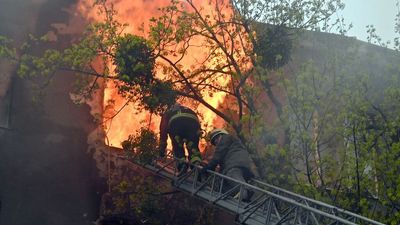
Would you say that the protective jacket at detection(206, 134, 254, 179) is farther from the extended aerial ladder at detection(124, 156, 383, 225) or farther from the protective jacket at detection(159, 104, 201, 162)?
the protective jacket at detection(159, 104, 201, 162)

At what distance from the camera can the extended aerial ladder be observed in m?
6.20

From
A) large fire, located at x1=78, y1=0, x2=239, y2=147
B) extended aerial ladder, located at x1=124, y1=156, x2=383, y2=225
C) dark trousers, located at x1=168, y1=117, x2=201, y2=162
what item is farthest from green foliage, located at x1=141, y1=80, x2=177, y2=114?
large fire, located at x1=78, y1=0, x2=239, y2=147

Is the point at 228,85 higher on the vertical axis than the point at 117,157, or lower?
higher

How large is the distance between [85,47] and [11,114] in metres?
3.01

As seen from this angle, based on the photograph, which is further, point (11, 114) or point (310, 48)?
point (310, 48)

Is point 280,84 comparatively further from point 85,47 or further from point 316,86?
point 85,47

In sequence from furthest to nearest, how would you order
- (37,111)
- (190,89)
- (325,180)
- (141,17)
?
(141,17) → (37,111) → (190,89) → (325,180)

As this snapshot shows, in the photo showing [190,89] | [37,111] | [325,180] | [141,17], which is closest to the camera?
[325,180]

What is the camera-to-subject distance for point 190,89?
34.8 ft

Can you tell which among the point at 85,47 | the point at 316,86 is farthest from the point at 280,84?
the point at 85,47

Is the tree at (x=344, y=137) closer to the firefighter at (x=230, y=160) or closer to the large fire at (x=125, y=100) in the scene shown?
the firefighter at (x=230, y=160)

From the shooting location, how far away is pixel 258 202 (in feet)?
23.0

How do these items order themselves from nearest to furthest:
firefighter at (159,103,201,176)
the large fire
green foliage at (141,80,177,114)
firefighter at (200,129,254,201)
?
firefighter at (200,129,254,201), green foliage at (141,80,177,114), firefighter at (159,103,201,176), the large fire

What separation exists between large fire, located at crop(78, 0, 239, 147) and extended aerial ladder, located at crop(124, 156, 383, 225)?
292 cm
